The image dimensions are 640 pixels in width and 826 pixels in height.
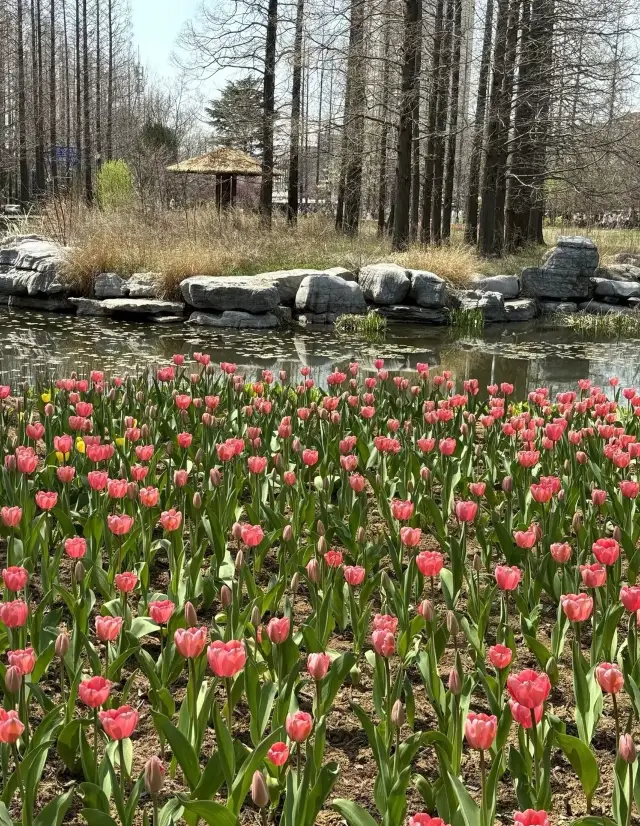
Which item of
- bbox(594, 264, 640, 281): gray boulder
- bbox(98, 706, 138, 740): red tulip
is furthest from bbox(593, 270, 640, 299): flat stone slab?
bbox(98, 706, 138, 740): red tulip

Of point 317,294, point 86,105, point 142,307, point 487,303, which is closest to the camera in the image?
point 142,307

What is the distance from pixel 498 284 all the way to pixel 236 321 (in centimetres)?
559

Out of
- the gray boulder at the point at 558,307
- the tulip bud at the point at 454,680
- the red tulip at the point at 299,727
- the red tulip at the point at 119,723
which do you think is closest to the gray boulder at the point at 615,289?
the gray boulder at the point at 558,307

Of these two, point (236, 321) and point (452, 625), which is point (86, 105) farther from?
point (452, 625)

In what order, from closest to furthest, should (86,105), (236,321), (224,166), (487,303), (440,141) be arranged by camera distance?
(236,321), (487,303), (440,141), (224,166), (86,105)

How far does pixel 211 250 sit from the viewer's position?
16562 millimetres

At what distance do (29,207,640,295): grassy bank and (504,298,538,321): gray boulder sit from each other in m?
1.06

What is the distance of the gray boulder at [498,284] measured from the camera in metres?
16.9

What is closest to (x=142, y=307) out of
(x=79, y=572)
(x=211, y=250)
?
(x=211, y=250)

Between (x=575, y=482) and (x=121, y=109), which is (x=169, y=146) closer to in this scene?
(x=121, y=109)

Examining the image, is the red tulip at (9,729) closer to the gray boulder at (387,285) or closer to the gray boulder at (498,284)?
the gray boulder at (387,285)

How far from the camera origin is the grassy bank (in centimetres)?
1578

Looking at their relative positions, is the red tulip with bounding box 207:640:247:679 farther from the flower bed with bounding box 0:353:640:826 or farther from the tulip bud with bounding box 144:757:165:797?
the tulip bud with bounding box 144:757:165:797

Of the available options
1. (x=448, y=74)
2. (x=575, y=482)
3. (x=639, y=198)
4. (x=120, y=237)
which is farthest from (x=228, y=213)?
(x=575, y=482)
